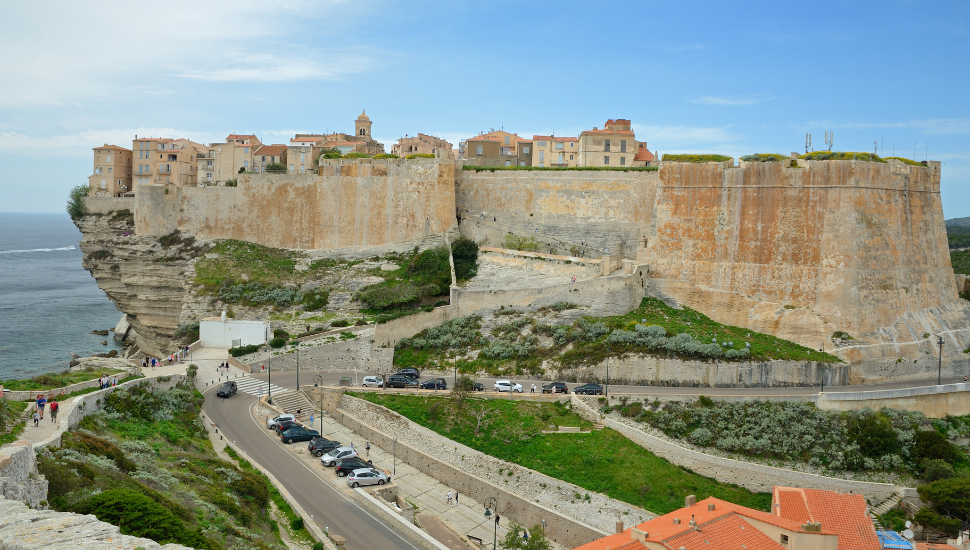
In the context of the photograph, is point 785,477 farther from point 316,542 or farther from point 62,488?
point 62,488

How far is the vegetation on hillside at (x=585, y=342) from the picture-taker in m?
32.9

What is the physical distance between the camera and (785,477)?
27.0 meters

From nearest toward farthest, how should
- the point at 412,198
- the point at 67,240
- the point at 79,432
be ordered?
the point at 79,432 < the point at 412,198 < the point at 67,240

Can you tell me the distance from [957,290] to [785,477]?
771 inches

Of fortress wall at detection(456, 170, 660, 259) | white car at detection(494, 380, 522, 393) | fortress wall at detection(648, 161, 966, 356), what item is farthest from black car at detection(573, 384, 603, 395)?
fortress wall at detection(456, 170, 660, 259)

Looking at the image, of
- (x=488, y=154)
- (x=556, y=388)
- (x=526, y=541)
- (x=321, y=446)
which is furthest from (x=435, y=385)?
(x=488, y=154)

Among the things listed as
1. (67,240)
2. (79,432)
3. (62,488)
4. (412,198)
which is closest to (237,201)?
(412,198)

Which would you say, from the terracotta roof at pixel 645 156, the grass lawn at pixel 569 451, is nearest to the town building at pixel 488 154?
the terracotta roof at pixel 645 156

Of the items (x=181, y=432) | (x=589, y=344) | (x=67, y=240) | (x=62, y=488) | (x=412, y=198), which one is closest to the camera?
(x=62, y=488)

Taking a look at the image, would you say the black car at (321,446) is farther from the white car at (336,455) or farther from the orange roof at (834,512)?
the orange roof at (834,512)

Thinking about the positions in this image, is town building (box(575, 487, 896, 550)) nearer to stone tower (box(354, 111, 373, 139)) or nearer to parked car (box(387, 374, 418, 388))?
parked car (box(387, 374, 418, 388))

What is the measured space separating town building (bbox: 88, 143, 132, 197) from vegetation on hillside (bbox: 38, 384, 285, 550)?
36426 millimetres

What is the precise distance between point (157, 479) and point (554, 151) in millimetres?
38807

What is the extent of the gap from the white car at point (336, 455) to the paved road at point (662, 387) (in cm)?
667
